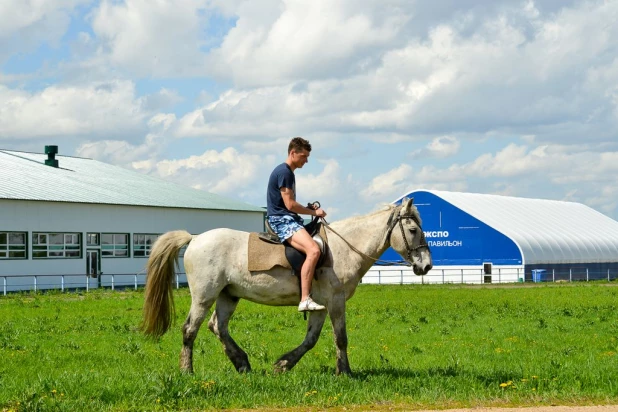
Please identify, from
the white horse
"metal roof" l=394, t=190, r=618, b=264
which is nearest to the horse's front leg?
the white horse

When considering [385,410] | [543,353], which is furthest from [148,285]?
[543,353]

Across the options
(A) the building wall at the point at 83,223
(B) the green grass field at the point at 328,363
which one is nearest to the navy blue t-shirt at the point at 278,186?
(B) the green grass field at the point at 328,363

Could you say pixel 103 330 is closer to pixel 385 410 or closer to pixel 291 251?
pixel 291 251

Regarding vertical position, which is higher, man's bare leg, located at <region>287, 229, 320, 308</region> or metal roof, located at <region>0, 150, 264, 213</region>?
metal roof, located at <region>0, 150, 264, 213</region>

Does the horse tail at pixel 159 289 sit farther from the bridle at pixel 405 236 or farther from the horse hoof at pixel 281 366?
the bridle at pixel 405 236

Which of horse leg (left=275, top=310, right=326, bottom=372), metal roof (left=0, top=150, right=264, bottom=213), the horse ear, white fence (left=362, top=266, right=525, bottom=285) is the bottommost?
white fence (left=362, top=266, right=525, bottom=285)

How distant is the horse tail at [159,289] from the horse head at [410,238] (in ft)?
9.05

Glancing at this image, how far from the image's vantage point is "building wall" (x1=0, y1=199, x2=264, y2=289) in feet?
160

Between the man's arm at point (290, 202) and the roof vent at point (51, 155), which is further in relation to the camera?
the roof vent at point (51, 155)

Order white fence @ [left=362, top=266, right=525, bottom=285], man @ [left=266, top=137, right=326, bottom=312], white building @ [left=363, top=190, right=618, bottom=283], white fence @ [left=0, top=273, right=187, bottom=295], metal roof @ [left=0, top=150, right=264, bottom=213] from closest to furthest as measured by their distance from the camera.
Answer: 1. man @ [left=266, top=137, right=326, bottom=312]
2. white fence @ [left=0, top=273, right=187, bottom=295]
3. metal roof @ [left=0, top=150, right=264, bottom=213]
4. white fence @ [left=362, top=266, right=525, bottom=285]
5. white building @ [left=363, top=190, right=618, bottom=283]

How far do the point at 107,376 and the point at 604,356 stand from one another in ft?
24.6

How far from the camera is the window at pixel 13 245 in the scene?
158 feet

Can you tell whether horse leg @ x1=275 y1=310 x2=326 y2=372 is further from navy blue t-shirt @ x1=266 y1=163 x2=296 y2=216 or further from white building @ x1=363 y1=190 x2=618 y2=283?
white building @ x1=363 y1=190 x2=618 y2=283

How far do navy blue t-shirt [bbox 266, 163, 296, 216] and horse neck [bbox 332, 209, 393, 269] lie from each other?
2.73 feet
